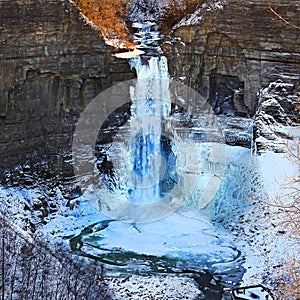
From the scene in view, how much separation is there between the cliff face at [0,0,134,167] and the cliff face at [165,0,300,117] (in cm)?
211

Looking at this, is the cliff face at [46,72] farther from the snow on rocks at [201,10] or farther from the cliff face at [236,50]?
the snow on rocks at [201,10]

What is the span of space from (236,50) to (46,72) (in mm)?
5974

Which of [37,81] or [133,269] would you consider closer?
[133,269]

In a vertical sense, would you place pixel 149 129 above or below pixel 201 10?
below

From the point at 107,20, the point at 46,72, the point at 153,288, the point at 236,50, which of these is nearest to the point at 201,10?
the point at 236,50

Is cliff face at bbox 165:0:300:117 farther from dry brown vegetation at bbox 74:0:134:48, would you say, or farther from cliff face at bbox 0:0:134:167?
Result: cliff face at bbox 0:0:134:167

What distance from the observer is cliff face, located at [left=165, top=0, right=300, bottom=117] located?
21109 millimetres

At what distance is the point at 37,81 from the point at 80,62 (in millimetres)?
1524

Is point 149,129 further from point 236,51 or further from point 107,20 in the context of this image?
point 107,20

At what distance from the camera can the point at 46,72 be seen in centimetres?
2136

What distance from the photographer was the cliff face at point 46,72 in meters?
20.6

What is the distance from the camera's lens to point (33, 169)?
21.7m

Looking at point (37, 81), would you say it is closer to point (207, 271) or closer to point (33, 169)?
point (33, 169)

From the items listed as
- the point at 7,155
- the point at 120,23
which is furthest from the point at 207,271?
the point at 120,23
